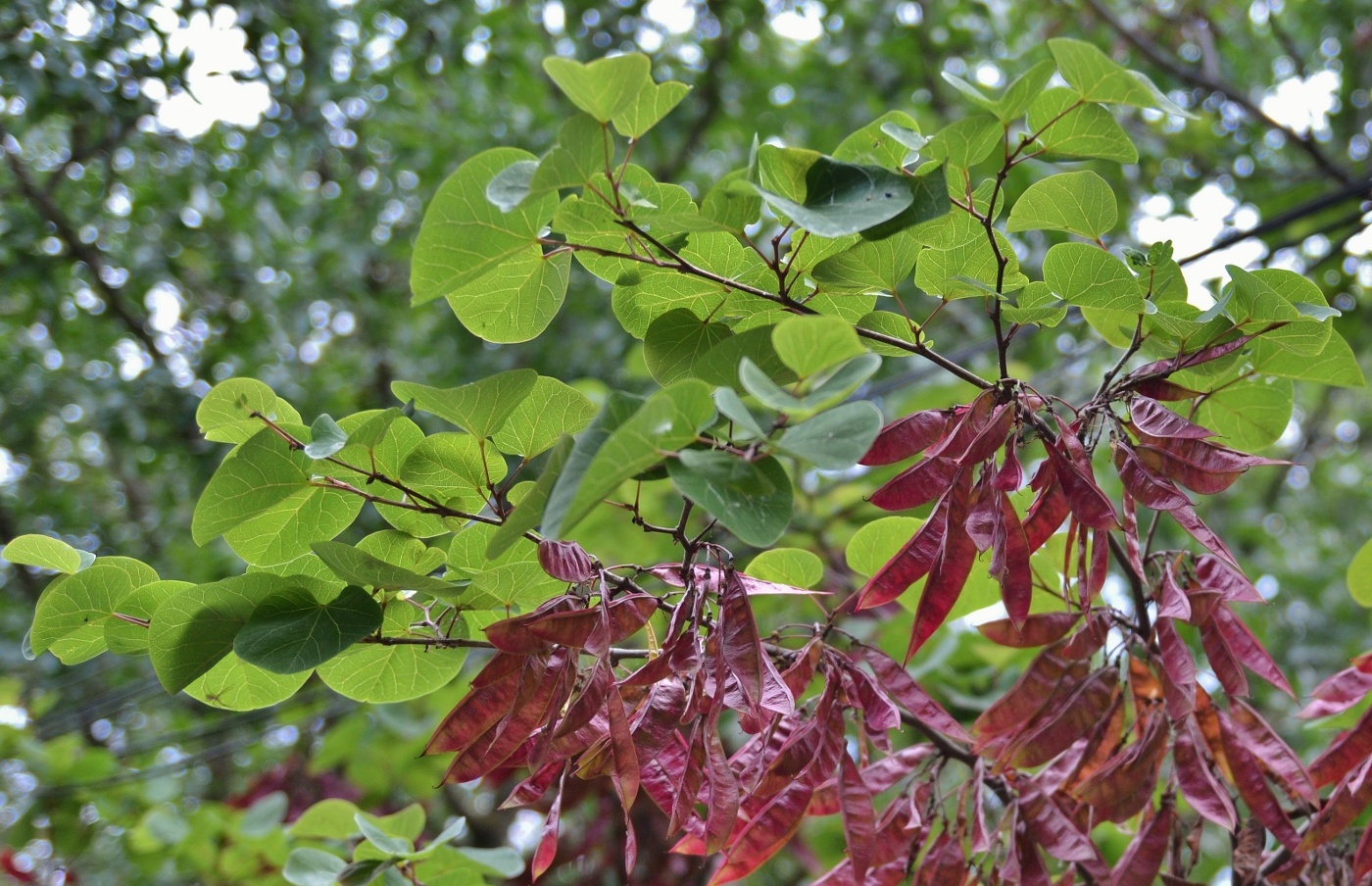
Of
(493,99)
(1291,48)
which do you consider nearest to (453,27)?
(493,99)

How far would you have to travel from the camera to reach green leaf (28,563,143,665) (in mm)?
658

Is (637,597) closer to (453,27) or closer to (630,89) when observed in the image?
(630,89)

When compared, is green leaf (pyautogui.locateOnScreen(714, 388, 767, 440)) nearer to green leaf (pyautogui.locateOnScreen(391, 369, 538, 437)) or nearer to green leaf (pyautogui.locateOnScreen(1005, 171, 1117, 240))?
green leaf (pyautogui.locateOnScreen(391, 369, 538, 437))

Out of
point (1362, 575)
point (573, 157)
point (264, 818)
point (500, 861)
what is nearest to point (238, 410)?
point (573, 157)

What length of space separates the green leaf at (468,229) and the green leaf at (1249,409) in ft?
1.71

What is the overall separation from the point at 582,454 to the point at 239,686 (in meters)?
0.39

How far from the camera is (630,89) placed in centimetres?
54

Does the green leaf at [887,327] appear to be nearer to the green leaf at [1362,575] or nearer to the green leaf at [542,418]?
the green leaf at [542,418]

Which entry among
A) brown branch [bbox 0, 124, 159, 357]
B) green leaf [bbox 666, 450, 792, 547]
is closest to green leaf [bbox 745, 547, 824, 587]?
green leaf [bbox 666, 450, 792, 547]

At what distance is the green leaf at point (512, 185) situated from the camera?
1.74 feet

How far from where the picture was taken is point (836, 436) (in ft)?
1.59

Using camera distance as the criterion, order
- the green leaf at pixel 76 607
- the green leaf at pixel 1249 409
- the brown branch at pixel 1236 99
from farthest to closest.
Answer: the brown branch at pixel 1236 99, the green leaf at pixel 1249 409, the green leaf at pixel 76 607

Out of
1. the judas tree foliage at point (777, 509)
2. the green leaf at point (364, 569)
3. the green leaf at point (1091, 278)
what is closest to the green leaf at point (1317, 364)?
the judas tree foliage at point (777, 509)

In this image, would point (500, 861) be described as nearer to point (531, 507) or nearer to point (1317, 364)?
point (531, 507)
